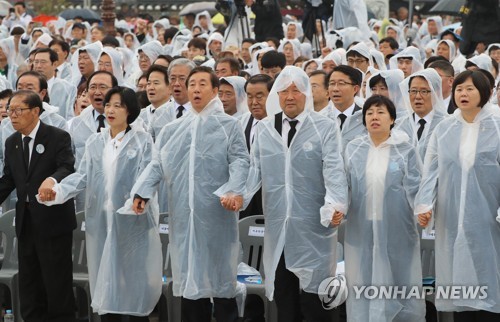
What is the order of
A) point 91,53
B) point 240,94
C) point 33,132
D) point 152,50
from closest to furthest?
1. point 33,132
2. point 240,94
3. point 91,53
4. point 152,50

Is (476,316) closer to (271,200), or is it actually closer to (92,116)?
(271,200)

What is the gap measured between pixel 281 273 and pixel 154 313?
180 centimetres

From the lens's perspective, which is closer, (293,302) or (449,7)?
(293,302)

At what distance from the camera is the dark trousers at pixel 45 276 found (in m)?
8.72

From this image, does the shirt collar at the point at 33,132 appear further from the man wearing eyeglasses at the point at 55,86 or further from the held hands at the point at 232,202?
the man wearing eyeglasses at the point at 55,86

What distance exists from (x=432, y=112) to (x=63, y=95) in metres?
4.43

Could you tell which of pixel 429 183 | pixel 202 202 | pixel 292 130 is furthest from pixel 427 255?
pixel 202 202

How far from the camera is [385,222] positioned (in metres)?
8.04

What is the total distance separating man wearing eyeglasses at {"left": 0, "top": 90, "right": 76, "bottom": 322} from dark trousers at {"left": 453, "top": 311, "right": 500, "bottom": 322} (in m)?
2.81

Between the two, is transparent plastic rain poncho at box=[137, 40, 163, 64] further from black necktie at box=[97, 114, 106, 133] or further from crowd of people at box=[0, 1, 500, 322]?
crowd of people at box=[0, 1, 500, 322]

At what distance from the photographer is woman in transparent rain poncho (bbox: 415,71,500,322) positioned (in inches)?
307

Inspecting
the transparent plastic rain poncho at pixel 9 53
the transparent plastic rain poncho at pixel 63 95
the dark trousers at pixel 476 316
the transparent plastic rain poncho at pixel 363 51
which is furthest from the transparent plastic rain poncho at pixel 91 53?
the dark trousers at pixel 476 316

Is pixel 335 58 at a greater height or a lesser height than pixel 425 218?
greater

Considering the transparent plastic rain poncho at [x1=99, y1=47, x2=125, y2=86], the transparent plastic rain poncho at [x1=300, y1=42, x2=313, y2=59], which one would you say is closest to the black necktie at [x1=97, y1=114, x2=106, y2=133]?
the transparent plastic rain poncho at [x1=99, y1=47, x2=125, y2=86]
